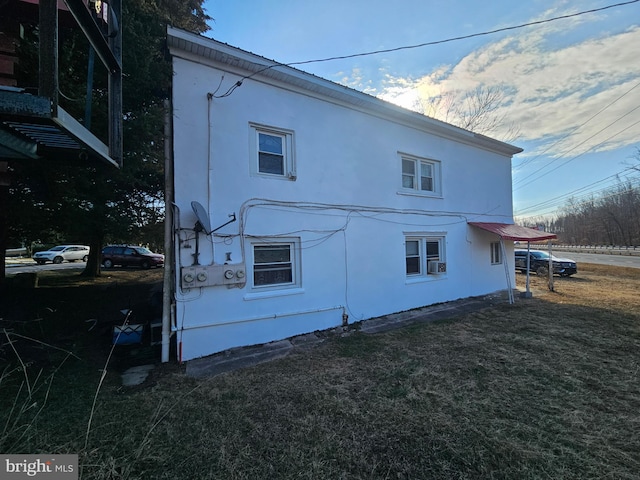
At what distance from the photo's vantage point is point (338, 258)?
6.78 meters

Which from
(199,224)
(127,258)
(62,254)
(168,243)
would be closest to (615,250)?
(199,224)

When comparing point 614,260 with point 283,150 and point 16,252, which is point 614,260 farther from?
point 16,252

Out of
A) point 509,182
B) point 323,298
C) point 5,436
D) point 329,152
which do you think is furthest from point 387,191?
point 5,436

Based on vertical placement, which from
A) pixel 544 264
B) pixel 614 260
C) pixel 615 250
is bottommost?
pixel 614 260

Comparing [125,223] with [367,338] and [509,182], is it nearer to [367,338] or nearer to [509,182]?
[367,338]

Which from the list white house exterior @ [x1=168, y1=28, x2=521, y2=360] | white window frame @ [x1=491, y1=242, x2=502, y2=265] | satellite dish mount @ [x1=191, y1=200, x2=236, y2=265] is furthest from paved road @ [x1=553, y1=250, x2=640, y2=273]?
satellite dish mount @ [x1=191, y1=200, x2=236, y2=265]

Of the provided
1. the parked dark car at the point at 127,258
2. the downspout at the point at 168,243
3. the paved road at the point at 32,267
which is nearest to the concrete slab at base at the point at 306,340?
the downspout at the point at 168,243

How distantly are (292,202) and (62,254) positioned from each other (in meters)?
30.0

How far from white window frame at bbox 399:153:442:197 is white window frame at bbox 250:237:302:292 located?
12.4 feet

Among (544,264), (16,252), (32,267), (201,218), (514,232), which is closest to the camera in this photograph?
(201,218)

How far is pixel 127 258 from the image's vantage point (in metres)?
20.4

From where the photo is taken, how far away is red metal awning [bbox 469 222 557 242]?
9336mm

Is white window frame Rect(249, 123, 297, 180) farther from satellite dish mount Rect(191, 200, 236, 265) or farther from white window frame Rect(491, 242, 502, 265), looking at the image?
white window frame Rect(491, 242, 502, 265)

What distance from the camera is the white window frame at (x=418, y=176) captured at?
8.35 meters
